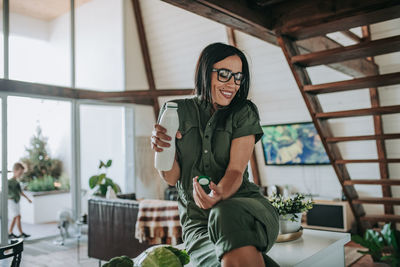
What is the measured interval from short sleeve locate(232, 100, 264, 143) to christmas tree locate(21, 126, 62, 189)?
18.2 ft

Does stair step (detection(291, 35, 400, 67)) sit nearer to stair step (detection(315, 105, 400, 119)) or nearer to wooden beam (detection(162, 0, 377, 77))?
→ wooden beam (detection(162, 0, 377, 77))

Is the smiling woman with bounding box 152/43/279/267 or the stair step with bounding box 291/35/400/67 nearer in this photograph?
the smiling woman with bounding box 152/43/279/267

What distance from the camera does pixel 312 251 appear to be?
5.27 feet

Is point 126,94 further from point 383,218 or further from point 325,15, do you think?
point 325,15

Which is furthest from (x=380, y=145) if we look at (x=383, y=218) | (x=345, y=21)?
(x=345, y=21)

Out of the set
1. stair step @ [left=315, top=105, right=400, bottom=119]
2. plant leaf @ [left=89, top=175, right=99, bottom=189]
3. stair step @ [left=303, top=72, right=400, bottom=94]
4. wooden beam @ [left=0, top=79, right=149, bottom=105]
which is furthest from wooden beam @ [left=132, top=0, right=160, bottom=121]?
stair step @ [left=303, top=72, right=400, bottom=94]

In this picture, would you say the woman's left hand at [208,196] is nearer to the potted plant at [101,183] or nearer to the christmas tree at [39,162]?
the christmas tree at [39,162]

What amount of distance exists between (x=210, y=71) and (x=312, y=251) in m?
0.88

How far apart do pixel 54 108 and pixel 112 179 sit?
1764mm

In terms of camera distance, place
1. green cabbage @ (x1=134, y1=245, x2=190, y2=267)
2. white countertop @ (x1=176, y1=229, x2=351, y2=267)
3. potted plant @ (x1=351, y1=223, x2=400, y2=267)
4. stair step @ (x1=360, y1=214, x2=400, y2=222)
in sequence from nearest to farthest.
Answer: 1. potted plant @ (x1=351, y1=223, x2=400, y2=267)
2. green cabbage @ (x1=134, y1=245, x2=190, y2=267)
3. white countertop @ (x1=176, y1=229, x2=351, y2=267)
4. stair step @ (x1=360, y1=214, x2=400, y2=222)

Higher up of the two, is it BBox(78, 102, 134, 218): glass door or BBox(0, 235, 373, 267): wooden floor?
BBox(78, 102, 134, 218): glass door

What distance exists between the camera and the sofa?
411cm

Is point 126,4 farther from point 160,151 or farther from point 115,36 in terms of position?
point 160,151

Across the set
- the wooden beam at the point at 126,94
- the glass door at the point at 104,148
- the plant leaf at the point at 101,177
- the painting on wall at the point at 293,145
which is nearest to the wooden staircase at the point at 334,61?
the painting on wall at the point at 293,145
